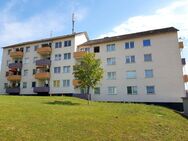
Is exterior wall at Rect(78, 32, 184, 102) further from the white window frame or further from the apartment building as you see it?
the white window frame

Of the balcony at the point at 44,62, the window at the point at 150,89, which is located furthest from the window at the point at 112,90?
the balcony at the point at 44,62

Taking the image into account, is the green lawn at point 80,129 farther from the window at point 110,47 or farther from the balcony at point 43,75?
the balcony at point 43,75

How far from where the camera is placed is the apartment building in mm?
40281

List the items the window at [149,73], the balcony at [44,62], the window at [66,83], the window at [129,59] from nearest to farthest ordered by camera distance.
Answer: the window at [149,73]
the window at [129,59]
the window at [66,83]
the balcony at [44,62]

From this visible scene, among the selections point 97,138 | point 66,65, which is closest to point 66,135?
point 97,138

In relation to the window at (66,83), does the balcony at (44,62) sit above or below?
above

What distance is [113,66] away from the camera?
4581 cm

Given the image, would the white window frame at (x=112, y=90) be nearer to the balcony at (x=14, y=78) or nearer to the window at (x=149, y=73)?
the window at (x=149, y=73)

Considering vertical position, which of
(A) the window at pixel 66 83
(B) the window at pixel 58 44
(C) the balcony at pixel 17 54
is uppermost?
(B) the window at pixel 58 44

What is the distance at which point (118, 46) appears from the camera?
1826 inches

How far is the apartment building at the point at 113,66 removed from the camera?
40.3 meters

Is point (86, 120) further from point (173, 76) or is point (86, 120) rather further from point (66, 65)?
point (66, 65)

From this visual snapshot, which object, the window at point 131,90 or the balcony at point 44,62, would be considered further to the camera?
the balcony at point 44,62

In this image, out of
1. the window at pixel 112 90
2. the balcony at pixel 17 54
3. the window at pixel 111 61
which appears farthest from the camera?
the balcony at pixel 17 54
